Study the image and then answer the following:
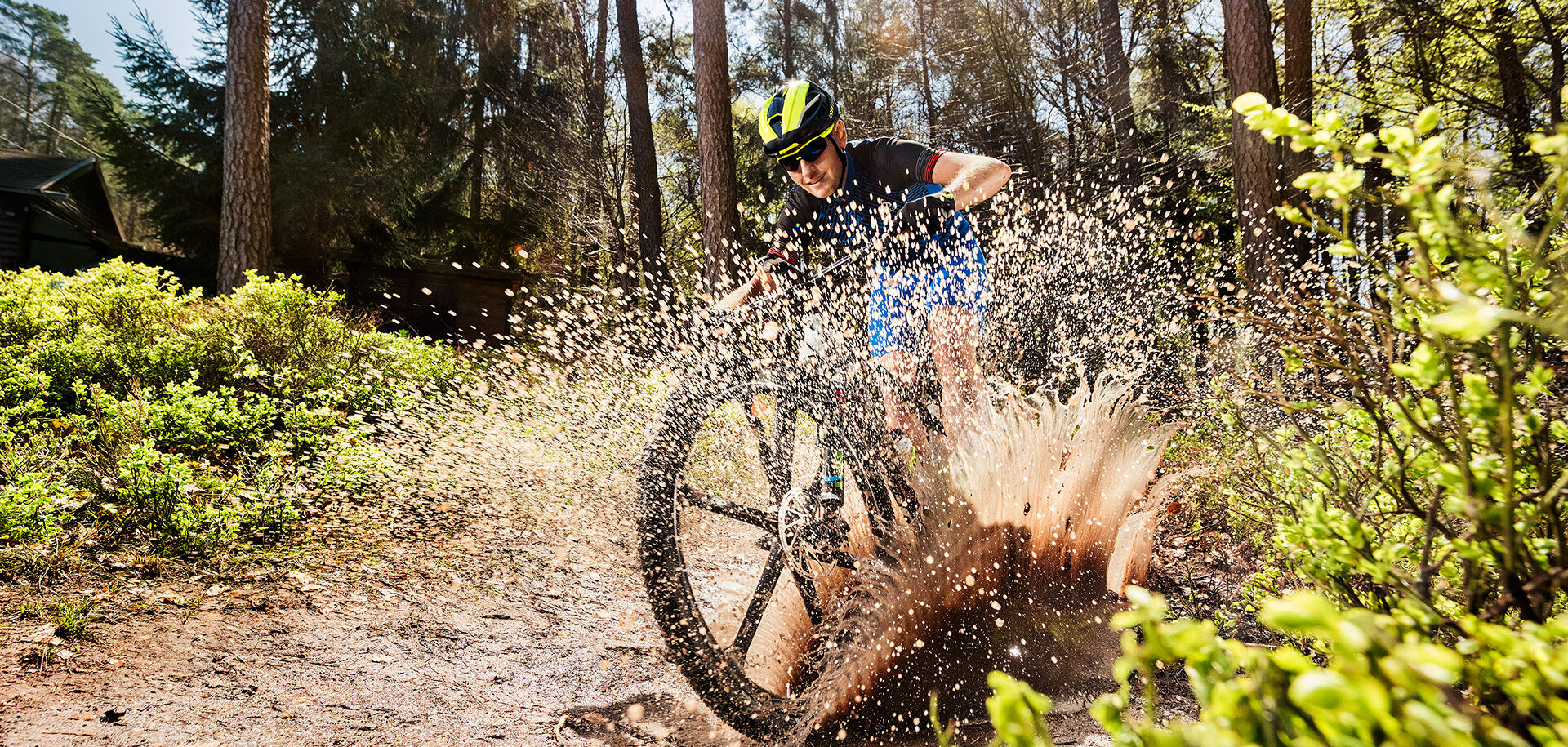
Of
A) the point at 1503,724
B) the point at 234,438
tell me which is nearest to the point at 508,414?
the point at 234,438

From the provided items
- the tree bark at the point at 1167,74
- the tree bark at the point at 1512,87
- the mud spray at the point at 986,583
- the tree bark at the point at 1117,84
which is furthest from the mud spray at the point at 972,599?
the tree bark at the point at 1167,74

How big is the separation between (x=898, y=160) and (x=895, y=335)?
3.01ft

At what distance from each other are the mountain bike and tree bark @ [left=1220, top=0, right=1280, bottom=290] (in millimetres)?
5205

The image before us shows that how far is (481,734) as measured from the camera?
2299mm

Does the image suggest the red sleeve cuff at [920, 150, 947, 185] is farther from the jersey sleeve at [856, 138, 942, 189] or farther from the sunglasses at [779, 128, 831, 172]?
the sunglasses at [779, 128, 831, 172]

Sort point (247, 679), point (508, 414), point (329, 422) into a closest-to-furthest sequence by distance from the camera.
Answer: point (247, 679)
point (329, 422)
point (508, 414)

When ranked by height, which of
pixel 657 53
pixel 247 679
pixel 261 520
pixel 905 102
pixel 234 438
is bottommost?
pixel 247 679

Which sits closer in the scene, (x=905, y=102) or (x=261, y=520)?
(x=261, y=520)

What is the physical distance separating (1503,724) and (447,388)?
7586 mm

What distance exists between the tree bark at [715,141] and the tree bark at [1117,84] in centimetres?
642

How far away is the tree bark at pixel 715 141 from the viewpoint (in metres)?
9.18

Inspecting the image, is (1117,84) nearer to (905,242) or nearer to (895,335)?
(905,242)

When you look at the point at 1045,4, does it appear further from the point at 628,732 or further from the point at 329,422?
the point at 628,732

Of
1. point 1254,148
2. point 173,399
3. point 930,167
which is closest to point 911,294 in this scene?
point 930,167
